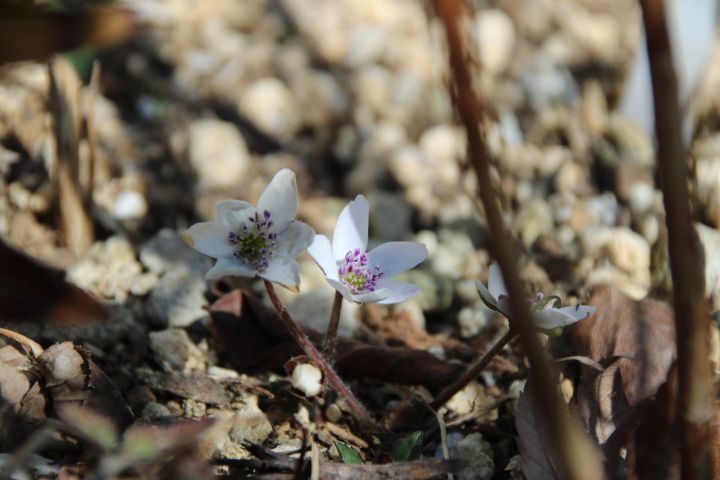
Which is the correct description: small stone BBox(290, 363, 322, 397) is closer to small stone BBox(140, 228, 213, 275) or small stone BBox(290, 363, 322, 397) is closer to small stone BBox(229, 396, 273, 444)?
small stone BBox(229, 396, 273, 444)

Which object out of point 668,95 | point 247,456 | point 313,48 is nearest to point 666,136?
point 668,95

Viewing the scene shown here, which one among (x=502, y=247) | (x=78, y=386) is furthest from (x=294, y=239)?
(x=502, y=247)

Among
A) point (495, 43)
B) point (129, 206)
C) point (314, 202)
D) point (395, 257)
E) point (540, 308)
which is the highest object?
point (495, 43)

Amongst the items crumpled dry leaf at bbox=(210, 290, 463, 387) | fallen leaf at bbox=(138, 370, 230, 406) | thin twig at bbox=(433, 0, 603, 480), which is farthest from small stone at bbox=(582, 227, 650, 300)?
thin twig at bbox=(433, 0, 603, 480)

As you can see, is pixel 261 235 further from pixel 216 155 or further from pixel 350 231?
pixel 216 155

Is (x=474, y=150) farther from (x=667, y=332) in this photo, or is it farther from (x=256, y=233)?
(x=667, y=332)
